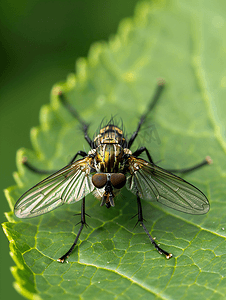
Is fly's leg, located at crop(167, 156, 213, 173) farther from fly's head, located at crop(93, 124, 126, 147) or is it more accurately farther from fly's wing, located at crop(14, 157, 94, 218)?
fly's wing, located at crop(14, 157, 94, 218)

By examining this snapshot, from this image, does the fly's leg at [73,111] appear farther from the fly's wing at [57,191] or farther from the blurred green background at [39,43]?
the blurred green background at [39,43]

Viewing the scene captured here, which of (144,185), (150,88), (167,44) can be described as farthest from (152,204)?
(167,44)

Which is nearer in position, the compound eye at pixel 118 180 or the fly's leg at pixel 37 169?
the compound eye at pixel 118 180

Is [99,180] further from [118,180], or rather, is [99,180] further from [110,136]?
[110,136]

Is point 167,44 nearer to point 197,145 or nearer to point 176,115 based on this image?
point 176,115

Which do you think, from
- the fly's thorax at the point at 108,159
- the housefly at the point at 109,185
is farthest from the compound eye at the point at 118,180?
the fly's thorax at the point at 108,159

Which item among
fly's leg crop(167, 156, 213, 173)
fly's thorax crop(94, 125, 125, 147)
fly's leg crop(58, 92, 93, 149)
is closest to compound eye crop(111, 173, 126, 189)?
fly's thorax crop(94, 125, 125, 147)

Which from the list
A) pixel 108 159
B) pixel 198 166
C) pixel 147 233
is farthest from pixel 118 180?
pixel 198 166
